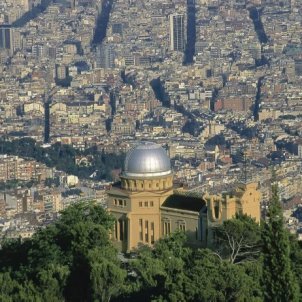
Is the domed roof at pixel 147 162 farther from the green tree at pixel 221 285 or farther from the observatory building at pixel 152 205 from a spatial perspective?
the green tree at pixel 221 285

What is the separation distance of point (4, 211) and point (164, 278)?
26.7m

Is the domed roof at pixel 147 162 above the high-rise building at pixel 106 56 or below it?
above

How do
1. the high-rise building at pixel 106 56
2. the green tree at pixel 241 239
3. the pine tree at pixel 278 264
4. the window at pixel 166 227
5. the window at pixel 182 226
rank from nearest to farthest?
the pine tree at pixel 278 264
the green tree at pixel 241 239
the window at pixel 182 226
the window at pixel 166 227
the high-rise building at pixel 106 56

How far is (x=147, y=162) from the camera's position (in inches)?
939

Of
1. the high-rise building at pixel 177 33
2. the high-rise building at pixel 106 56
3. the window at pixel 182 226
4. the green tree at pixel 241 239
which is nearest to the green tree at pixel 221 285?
the green tree at pixel 241 239

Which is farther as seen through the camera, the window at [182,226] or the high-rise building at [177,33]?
the high-rise building at [177,33]

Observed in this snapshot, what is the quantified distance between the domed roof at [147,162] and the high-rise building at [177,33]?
245 ft

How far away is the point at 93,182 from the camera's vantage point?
53.3m

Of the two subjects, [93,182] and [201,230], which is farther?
[93,182]

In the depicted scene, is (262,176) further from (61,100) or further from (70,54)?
(70,54)

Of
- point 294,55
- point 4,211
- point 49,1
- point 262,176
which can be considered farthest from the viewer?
point 49,1

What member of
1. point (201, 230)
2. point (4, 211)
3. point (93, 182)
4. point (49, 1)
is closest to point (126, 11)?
point (49, 1)

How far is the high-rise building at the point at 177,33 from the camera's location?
326ft

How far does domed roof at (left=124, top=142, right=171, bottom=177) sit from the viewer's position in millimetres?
23812
